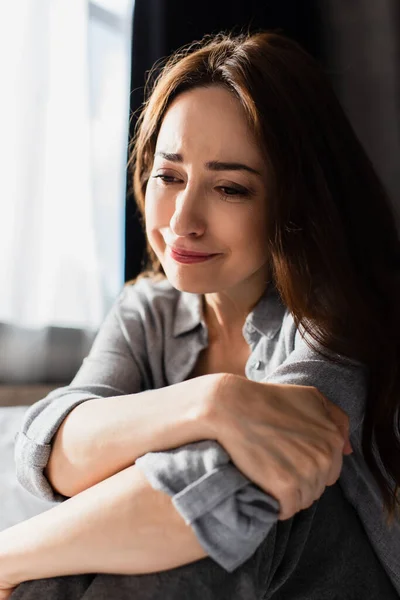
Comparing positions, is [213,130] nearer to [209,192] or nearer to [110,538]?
[209,192]

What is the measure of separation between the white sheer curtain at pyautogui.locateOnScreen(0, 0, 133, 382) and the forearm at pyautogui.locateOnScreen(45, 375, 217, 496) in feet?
3.19

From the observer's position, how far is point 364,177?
4.59ft

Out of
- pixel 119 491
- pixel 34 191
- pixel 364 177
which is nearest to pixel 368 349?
pixel 364 177

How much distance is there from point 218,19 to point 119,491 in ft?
5.27

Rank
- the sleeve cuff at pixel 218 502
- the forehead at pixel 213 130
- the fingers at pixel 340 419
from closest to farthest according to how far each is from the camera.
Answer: the sleeve cuff at pixel 218 502 < the fingers at pixel 340 419 < the forehead at pixel 213 130

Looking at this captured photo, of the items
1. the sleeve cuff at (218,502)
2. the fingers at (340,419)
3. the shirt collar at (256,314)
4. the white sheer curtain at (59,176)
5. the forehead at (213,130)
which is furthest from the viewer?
the white sheer curtain at (59,176)

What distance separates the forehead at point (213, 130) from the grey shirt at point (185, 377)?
31 centimetres

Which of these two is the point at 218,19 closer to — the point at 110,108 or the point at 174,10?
the point at 174,10

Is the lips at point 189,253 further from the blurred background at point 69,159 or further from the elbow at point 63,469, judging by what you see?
the blurred background at point 69,159

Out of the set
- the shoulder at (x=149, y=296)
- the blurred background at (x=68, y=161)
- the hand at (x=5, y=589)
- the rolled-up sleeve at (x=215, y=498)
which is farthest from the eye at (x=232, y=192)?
the blurred background at (x=68, y=161)

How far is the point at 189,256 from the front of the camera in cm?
129

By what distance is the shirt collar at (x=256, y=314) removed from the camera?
4.63 feet

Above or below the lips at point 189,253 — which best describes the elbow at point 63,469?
below

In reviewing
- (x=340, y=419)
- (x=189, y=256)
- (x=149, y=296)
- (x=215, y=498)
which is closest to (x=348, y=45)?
(x=149, y=296)
